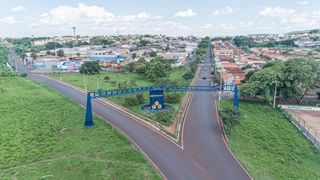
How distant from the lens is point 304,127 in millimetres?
29984

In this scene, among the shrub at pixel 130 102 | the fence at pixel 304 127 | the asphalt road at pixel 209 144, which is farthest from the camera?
the shrub at pixel 130 102

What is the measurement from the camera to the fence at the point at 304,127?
26766mm

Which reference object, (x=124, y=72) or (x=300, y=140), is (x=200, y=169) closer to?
(x=300, y=140)

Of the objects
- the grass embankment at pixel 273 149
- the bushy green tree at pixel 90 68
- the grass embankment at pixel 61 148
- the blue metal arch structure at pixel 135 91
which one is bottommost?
the grass embankment at pixel 273 149

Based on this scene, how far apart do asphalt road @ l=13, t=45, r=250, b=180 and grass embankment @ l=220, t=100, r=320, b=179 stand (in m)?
1.63

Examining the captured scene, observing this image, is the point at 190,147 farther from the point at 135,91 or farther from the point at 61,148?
the point at 135,91

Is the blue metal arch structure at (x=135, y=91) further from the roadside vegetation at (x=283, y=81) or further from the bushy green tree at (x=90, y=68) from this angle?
the bushy green tree at (x=90, y=68)

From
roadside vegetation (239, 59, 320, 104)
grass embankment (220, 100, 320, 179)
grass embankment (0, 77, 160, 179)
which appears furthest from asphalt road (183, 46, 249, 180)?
roadside vegetation (239, 59, 320, 104)

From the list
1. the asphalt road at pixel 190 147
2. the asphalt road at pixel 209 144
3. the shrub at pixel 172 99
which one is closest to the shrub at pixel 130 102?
the asphalt road at pixel 190 147

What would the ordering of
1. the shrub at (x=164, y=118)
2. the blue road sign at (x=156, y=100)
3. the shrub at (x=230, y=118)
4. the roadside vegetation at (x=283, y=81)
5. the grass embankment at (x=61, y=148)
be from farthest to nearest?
the roadside vegetation at (x=283, y=81) < the blue road sign at (x=156, y=100) < the shrub at (x=164, y=118) < the shrub at (x=230, y=118) < the grass embankment at (x=61, y=148)

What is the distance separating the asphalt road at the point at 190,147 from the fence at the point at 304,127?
33.0 feet

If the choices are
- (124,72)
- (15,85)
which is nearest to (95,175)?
(15,85)

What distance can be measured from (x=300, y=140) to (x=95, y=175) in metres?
22.2

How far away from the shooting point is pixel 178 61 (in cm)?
9244
